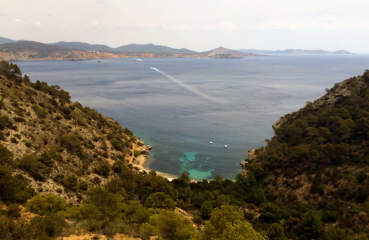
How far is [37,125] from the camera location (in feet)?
103

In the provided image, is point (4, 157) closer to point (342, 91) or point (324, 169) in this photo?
point (324, 169)

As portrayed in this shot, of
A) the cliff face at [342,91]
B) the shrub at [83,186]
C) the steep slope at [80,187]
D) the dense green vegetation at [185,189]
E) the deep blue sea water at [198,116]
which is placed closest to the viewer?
the steep slope at [80,187]

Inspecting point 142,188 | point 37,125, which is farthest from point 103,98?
point 142,188

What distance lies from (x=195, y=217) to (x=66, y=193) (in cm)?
1384

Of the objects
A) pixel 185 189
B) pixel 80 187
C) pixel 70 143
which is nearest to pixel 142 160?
pixel 70 143

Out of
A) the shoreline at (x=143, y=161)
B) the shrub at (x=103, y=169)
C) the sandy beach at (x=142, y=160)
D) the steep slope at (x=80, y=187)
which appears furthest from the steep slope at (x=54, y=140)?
the shoreline at (x=143, y=161)

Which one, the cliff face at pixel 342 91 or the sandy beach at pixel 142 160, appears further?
the cliff face at pixel 342 91

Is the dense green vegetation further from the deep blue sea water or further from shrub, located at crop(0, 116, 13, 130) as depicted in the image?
the deep blue sea water

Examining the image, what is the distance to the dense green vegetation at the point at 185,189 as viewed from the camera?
1482cm

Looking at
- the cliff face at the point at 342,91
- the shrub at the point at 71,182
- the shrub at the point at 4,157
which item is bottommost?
the shrub at the point at 71,182

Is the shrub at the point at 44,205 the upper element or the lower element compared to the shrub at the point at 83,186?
upper

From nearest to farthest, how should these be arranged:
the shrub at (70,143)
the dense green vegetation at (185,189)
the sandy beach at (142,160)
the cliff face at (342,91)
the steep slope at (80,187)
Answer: the steep slope at (80,187)
the dense green vegetation at (185,189)
the shrub at (70,143)
the sandy beach at (142,160)
the cliff face at (342,91)

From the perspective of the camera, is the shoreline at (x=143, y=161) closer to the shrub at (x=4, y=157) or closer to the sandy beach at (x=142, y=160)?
the sandy beach at (x=142, y=160)

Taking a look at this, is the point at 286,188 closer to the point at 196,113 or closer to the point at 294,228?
the point at 294,228
